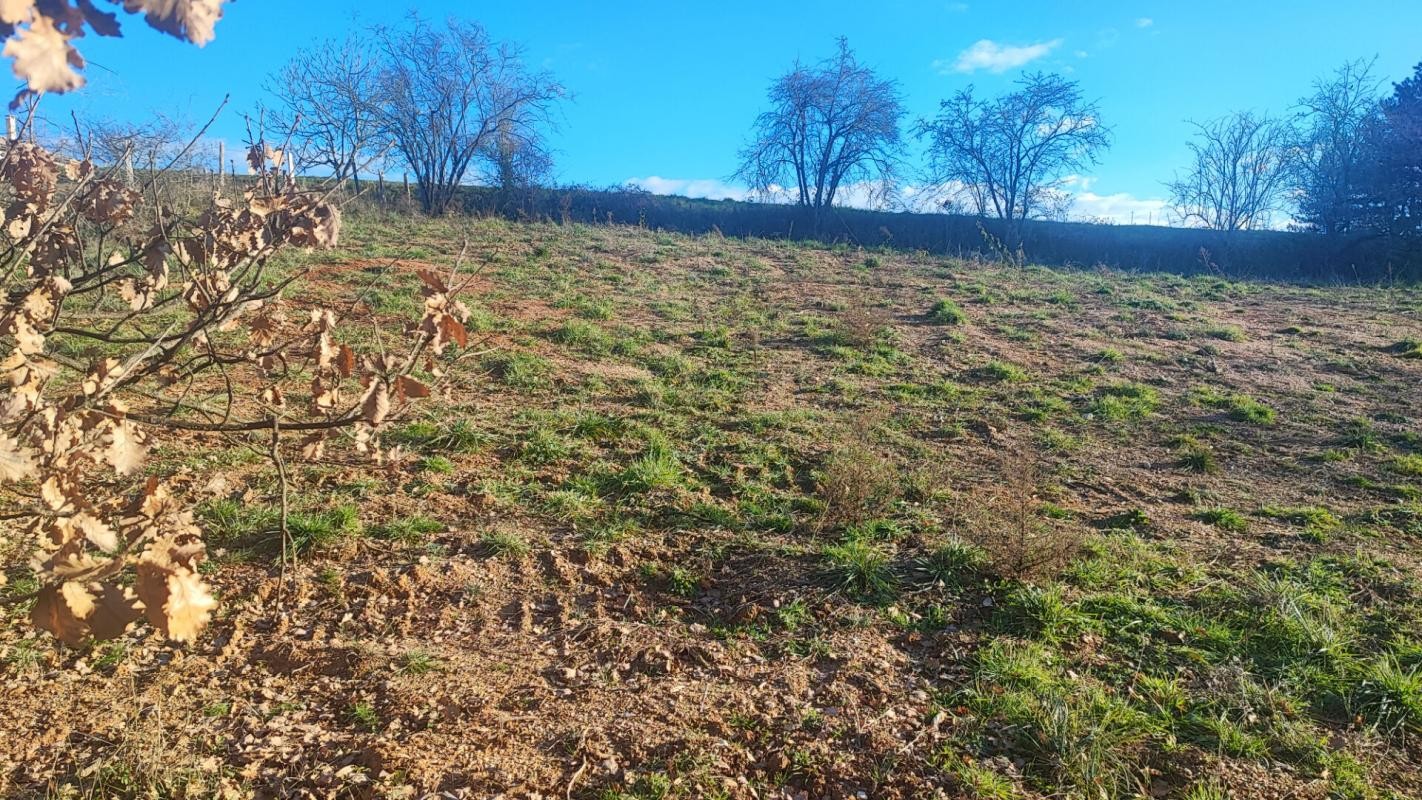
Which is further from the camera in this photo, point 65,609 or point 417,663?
point 417,663

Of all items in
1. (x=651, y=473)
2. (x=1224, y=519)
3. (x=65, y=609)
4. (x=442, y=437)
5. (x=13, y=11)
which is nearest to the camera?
(x=13, y=11)

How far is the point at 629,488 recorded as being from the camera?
464cm

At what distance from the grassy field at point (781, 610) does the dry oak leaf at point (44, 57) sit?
203 centimetres

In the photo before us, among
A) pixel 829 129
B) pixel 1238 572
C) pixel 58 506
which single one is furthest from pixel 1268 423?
pixel 829 129

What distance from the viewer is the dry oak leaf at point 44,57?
3.14 ft

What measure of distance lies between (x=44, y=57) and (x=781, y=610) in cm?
301

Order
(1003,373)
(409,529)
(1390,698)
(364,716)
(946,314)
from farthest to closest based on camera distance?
1. (946,314)
2. (1003,373)
3. (409,529)
4. (1390,698)
5. (364,716)

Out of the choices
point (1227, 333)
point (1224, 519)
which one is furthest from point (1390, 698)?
point (1227, 333)

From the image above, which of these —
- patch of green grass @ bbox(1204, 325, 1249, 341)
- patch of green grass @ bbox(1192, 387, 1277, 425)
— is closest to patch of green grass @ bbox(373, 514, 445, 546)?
patch of green grass @ bbox(1192, 387, 1277, 425)

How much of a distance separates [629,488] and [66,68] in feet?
12.3

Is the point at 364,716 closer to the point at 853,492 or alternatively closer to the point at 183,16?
the point at 183,16

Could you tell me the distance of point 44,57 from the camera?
39.6 inches

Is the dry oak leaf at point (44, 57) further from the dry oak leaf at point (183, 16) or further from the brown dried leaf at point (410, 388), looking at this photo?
the brown dried leaf at point (410, 388)

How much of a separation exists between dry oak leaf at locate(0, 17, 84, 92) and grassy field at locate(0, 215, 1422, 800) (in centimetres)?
203
